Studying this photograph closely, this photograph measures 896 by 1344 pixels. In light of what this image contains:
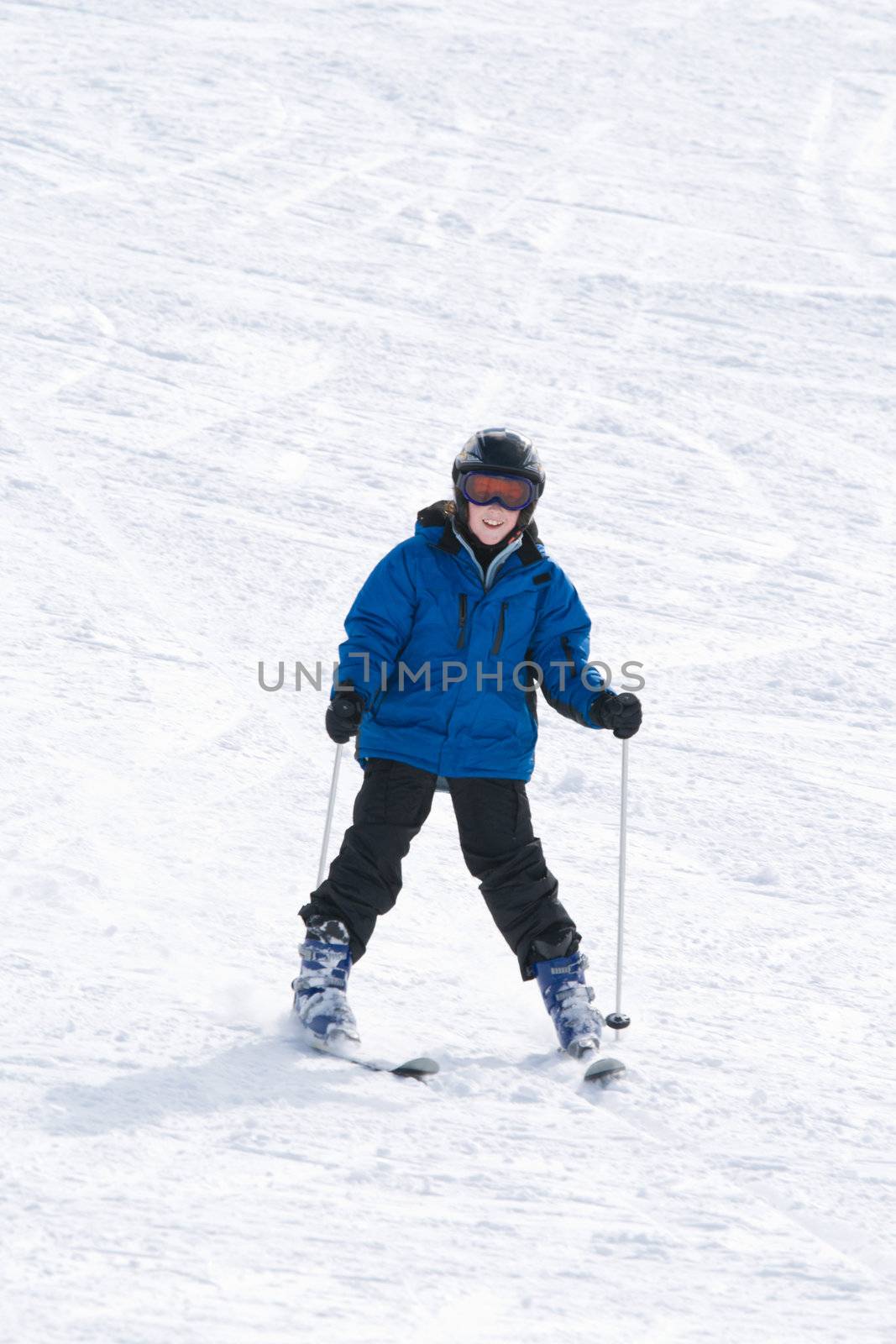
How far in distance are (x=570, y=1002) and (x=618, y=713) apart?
0.72m

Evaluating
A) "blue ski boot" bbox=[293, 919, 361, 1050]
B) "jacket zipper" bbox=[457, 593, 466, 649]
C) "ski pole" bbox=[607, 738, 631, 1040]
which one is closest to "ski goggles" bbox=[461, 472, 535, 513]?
"jacket zipper" bbox=[457, 593, 466, 649]

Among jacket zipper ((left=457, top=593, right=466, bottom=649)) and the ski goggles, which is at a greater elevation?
the ski goggles

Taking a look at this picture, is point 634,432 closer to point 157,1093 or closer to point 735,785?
point 735,785

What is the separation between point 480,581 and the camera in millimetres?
3676

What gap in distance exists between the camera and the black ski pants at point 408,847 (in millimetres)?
3656

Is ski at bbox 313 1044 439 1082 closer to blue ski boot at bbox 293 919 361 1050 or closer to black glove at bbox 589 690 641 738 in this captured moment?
blue ski boot at bbox 293 919 361 1050

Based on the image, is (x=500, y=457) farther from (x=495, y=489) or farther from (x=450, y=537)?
(x=450, y=537)

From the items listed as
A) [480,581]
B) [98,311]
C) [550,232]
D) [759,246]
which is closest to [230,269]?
[98,311]

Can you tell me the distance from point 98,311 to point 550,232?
4718 millimetres

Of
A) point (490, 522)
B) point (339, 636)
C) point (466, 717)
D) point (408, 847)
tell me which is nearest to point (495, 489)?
point (490, 522)

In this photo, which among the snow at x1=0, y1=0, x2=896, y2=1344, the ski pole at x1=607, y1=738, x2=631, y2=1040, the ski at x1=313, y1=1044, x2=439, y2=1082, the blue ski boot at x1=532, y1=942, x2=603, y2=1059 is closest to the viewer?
the snow at x1=0, y1=0, x2=896, y2=1344

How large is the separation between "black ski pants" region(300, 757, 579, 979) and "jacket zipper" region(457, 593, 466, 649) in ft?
1.09

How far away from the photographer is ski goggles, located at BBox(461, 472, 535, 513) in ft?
12.0

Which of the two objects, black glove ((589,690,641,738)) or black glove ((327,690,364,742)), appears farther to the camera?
black glove ((589,690,641,738))
